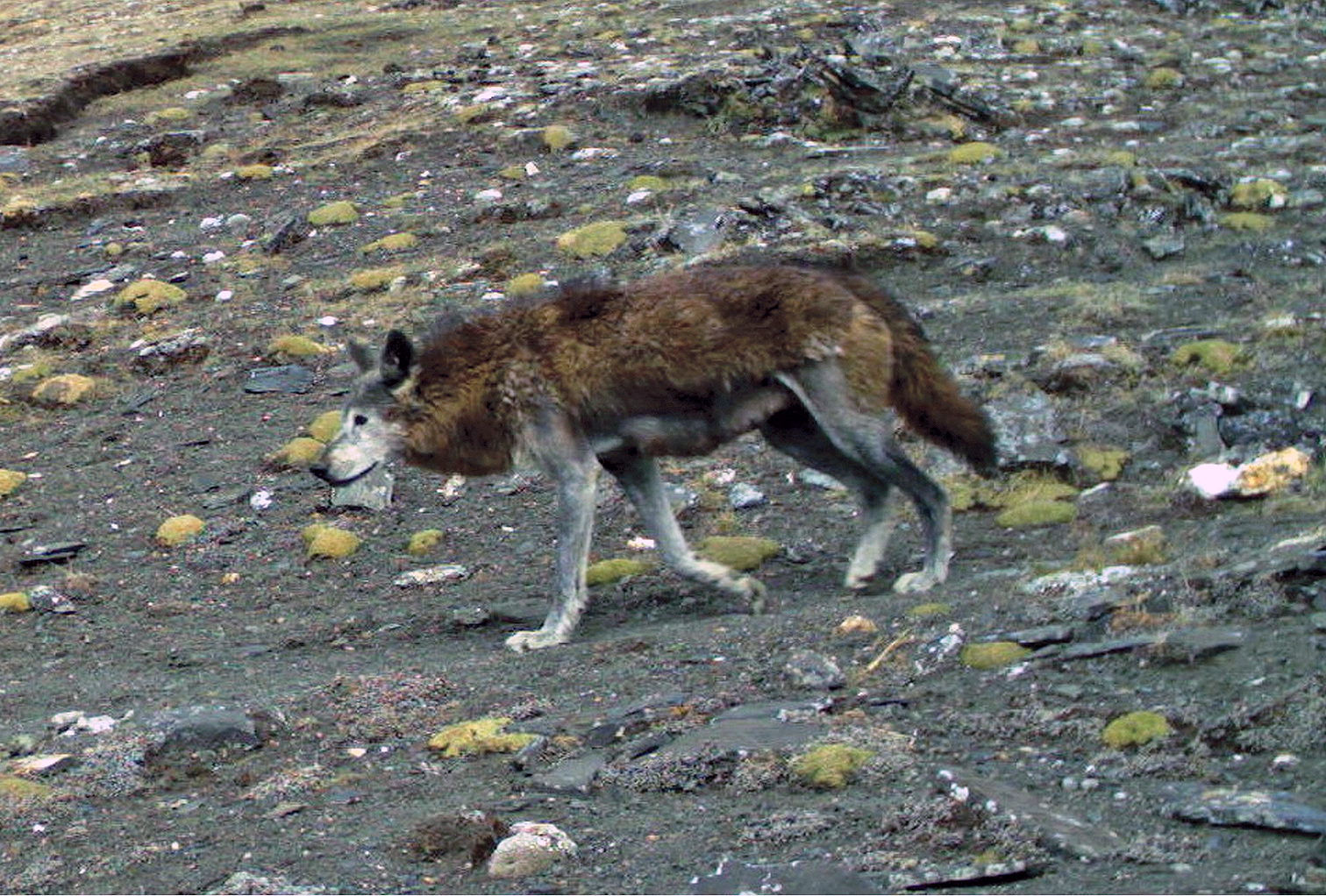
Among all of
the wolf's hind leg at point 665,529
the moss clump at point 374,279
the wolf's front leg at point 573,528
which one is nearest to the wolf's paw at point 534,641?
the wolf's front leg at point 573,528

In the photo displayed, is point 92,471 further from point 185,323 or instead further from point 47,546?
point 185,323

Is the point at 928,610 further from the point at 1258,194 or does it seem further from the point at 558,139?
the point at 558,139

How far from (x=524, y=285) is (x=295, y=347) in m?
2.49

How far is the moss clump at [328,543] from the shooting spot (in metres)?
13.8

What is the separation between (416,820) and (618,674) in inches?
91.9

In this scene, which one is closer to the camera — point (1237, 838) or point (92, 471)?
point (1237, 838)

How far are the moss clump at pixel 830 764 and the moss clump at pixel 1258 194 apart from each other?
1324 centimetres

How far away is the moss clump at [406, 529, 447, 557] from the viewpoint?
1366 cm

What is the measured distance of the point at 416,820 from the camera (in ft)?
26.3

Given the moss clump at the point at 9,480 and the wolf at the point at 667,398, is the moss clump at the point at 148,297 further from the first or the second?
the wolf at the point at 667,398

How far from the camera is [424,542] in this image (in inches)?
541

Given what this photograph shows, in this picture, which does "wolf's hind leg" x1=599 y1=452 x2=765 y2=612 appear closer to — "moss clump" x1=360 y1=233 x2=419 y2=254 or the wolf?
the wolf

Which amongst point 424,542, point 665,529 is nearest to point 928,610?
point 665,529

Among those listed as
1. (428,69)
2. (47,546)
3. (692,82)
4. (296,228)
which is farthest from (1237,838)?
(428,69)
